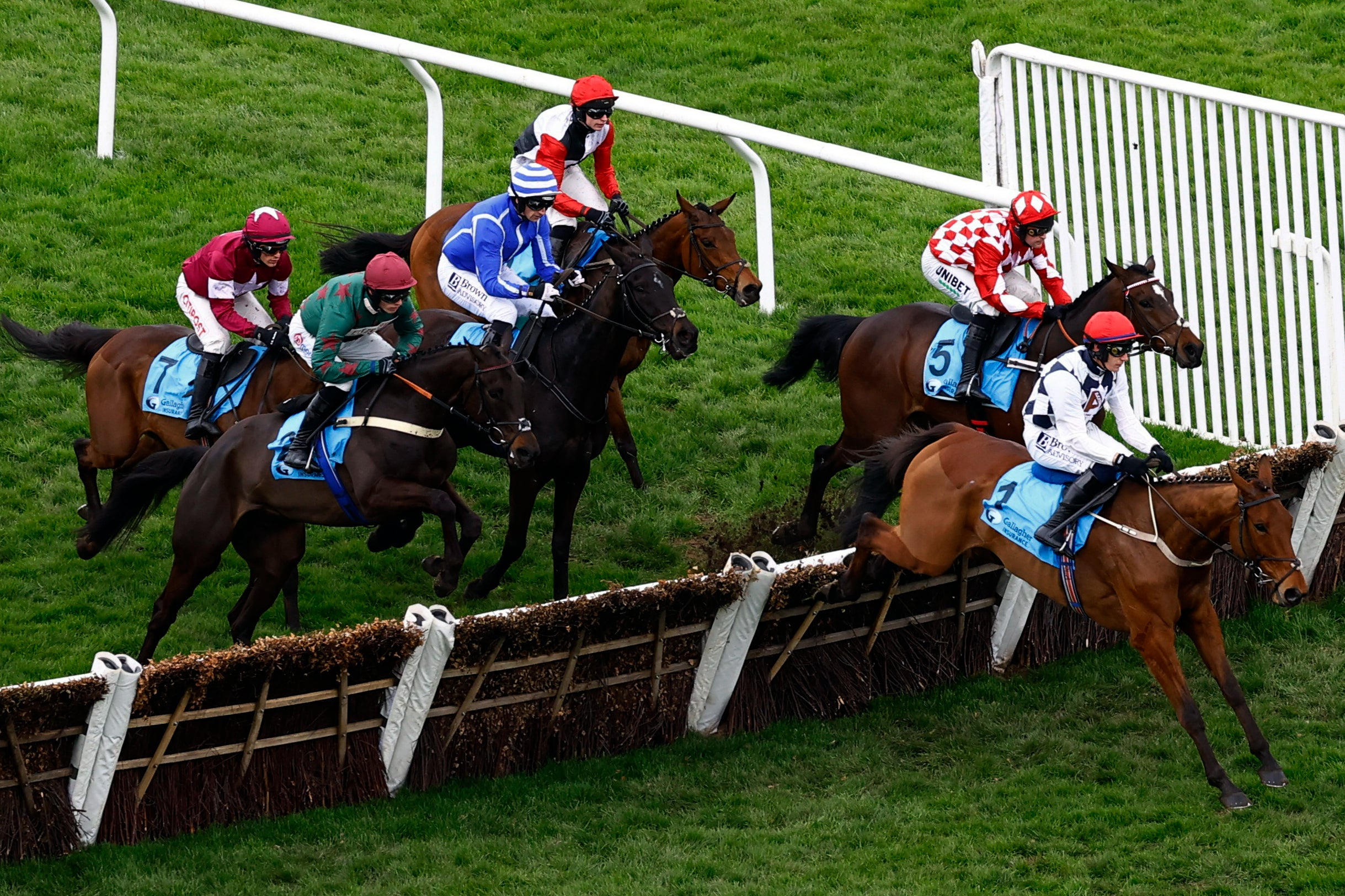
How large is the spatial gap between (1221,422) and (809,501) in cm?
277

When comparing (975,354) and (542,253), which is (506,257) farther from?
(975,354)

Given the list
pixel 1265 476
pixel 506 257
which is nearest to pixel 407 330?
pixel 506 257

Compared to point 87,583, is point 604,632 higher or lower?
higher

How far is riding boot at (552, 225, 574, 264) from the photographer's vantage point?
29.5ft

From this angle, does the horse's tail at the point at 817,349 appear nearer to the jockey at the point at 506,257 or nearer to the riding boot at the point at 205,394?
the jockey at the point at 506,257

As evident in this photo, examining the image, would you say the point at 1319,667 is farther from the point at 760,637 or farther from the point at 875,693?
the point at 760,637

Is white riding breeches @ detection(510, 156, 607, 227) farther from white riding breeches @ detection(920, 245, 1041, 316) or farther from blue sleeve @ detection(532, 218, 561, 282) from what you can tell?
white riding breeches @ detection(920, 245, 1041, 316)

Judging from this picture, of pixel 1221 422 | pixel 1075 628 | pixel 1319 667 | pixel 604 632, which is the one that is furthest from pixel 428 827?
pixel 1221 422

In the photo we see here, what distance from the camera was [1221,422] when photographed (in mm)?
10141

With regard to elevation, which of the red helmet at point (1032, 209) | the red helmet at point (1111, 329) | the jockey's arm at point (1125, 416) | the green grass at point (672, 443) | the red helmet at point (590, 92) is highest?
the red helmet at point (590, 92)

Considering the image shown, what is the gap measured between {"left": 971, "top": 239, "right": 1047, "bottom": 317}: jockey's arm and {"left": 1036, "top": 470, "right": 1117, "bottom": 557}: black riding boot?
1.79 m

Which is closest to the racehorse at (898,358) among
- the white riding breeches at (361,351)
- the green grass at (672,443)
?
the green grass at (672,443)

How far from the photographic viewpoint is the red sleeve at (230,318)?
27.5ft

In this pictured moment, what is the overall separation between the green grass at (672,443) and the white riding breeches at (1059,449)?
4.17 ft
